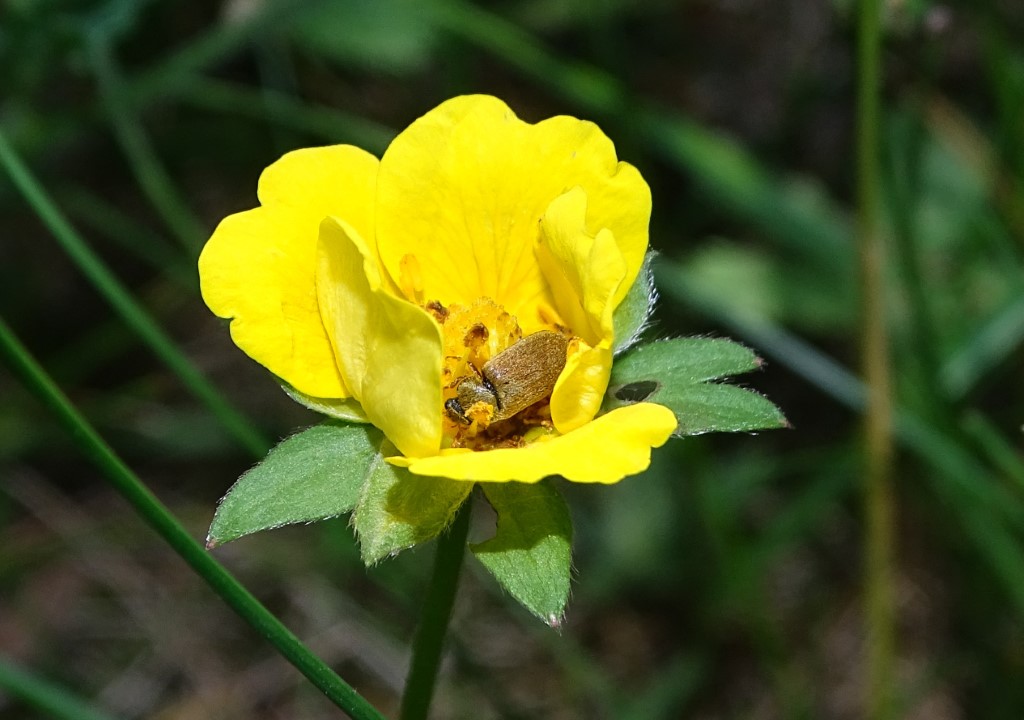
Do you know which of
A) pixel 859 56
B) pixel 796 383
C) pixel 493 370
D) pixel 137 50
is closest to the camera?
pixel 493 370

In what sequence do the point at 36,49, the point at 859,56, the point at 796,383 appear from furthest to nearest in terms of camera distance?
the point at 796,383, the point at 36,49, the point at 859,56

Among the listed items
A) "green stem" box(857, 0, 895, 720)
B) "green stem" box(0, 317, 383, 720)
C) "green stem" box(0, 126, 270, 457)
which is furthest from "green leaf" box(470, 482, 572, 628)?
"green stem" box(857, 0, 895, 720)

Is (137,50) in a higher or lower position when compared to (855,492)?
higher

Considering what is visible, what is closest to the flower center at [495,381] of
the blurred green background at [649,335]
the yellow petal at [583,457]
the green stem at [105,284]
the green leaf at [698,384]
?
the green leaf at [698,384]

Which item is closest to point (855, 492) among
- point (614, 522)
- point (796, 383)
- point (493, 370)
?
point (796, 383)

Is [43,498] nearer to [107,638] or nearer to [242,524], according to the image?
[107,638]

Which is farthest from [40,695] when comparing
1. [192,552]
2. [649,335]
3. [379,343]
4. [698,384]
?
[649,335]

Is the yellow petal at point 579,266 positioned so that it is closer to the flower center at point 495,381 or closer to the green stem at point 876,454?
the flower center at point 495,381
